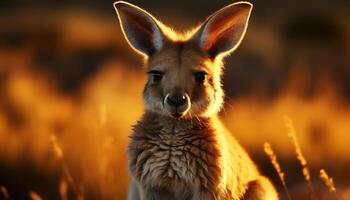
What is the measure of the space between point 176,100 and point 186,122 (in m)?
0.36

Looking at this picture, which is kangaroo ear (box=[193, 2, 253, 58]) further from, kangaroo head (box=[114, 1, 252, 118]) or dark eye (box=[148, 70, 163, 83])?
dark eye (box=[148, 70, 163, 83])

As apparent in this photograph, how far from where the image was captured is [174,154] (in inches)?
265

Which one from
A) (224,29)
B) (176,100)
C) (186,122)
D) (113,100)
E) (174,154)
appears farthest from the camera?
(113,100)

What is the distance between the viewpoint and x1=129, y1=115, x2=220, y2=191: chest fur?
6.68 m

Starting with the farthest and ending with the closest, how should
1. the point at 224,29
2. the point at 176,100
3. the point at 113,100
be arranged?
the point at 113,100 → the point at 224,29 → the point at 176,100

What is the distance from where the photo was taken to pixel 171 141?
679cm

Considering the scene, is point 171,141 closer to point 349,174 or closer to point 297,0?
point 349,174

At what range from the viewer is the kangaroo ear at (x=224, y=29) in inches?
282

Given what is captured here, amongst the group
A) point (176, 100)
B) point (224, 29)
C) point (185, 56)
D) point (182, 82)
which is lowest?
point (176, 100)

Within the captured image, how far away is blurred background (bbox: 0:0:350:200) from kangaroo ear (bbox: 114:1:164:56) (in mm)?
629

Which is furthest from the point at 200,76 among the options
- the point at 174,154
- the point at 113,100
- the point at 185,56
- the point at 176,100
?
the point at 113,100

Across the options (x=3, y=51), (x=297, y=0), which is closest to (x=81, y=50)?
(x=3, y=51)

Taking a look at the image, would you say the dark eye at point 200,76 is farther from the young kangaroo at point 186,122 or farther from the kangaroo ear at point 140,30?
the kangaroo ear at point 140,30

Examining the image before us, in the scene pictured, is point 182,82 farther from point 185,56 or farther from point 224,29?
point 224,29
